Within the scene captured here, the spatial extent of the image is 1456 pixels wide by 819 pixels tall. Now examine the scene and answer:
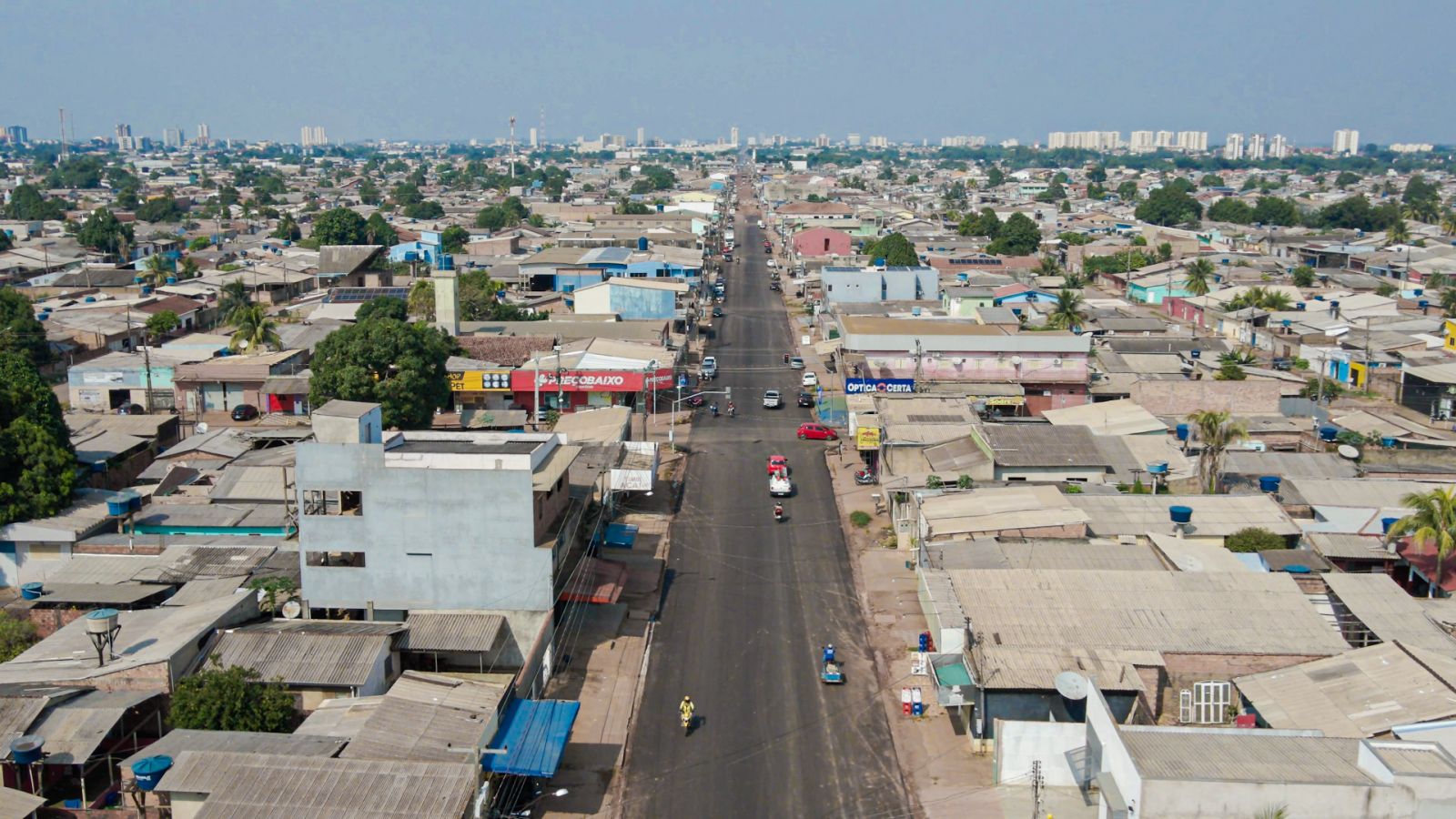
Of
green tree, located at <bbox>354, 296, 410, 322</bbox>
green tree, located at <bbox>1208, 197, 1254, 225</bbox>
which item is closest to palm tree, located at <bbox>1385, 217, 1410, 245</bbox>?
green tree, located at <bbox>1208, 197, 1254, 225</bbox>

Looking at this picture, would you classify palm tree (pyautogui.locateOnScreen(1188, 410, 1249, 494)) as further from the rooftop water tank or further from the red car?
the rooftop water tank

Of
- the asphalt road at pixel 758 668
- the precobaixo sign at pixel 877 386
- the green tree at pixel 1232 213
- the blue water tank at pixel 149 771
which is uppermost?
the green tree at pixel 1232 213

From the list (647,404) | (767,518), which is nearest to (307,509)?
(767,518)

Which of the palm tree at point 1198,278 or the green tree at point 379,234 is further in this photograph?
the green tree at point 379,234

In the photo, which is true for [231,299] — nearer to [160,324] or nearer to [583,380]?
[160,324]

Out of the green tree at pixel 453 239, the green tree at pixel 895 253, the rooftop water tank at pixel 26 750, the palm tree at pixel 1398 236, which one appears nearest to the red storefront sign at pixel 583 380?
the rooftop water tank at pixel 26 750

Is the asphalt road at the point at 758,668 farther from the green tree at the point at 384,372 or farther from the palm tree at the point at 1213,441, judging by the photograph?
the palm tree at the point at 1213,441

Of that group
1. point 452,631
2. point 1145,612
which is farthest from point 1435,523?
point 452,631

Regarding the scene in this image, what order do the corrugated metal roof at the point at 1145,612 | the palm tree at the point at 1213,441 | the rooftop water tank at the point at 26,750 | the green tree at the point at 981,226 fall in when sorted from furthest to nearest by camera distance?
the green tree at the point at 981,226 → the palm tree at the point at 1213,441 → the corrugated metal roof at the point at 1145,612 → the rooftop water tank at the point at 26,750
